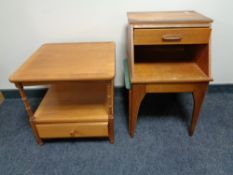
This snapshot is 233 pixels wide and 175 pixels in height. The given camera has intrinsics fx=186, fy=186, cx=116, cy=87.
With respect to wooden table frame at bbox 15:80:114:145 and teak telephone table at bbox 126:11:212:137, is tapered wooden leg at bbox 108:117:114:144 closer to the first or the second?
wooden table frame at bbox 15:80:114:145

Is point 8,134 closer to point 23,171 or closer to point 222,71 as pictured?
point 23,171

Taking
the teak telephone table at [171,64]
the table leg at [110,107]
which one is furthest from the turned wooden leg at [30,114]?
the teak telephone table at [171,64]

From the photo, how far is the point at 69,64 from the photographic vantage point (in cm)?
105

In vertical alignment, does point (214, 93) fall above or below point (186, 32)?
below

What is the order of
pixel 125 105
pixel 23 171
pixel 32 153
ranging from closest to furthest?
pixel 23 171 → pixel 32 153 → pixel 125 105

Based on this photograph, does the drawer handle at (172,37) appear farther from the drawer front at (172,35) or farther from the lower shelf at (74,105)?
the lower shelf at (74,105)

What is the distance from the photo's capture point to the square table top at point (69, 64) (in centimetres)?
92

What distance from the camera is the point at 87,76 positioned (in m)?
0.92

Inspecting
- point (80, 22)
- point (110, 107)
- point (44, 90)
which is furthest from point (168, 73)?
point (44, 90)

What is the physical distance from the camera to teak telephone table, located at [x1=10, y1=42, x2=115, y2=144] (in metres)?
0.93

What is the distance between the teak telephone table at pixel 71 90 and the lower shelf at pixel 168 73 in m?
0.18

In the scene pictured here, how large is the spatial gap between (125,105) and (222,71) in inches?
A: 34.2

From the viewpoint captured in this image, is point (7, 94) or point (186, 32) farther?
point (7, 94)

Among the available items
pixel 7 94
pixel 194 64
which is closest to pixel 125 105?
pixel 194 64
